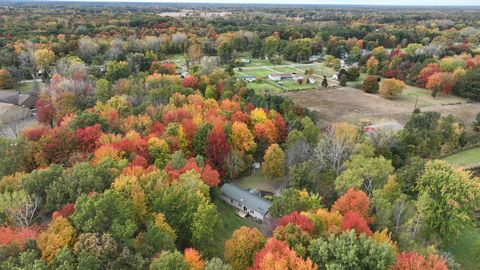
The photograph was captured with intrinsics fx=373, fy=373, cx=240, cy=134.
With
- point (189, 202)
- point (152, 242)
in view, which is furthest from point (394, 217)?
Answer: point (152, 242)

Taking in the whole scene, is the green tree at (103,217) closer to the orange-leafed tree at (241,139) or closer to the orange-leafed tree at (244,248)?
the orange-leafed tree at (244,248)

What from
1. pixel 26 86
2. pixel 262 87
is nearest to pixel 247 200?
pixel 262 87

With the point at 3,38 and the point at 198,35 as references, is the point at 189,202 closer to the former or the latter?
the point at 3,38

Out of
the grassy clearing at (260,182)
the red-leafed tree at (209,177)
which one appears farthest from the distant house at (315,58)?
the red-leafed tree at (209,177)

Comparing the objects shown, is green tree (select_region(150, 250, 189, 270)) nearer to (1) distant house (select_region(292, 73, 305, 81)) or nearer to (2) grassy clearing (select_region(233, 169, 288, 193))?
(2) grassy clearing (select_region(233, 169, 288, 193))

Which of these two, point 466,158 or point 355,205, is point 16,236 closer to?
point 355,205

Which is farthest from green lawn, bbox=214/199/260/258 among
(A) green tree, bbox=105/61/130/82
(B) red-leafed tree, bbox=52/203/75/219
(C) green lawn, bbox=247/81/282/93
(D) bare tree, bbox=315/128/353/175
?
(A) green tree, bbox=105/61/130/82
